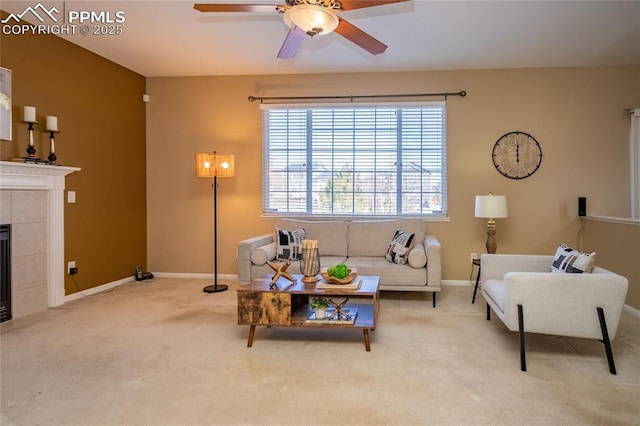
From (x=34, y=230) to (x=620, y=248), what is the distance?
5.67 meters

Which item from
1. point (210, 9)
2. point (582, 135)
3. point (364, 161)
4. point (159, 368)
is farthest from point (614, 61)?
point (159, 368)

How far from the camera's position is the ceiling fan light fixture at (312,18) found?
2367mm

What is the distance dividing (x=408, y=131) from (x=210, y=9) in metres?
3.30

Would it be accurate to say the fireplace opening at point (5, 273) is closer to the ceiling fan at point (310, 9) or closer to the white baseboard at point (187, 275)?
the white baseboard at point (187, 275)

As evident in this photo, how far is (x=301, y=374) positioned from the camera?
2.52 metres

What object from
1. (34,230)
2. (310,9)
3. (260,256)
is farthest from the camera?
(260,256)

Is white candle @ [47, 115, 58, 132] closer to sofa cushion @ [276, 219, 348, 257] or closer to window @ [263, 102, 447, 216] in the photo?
window @ [263, 102, 447, 216]

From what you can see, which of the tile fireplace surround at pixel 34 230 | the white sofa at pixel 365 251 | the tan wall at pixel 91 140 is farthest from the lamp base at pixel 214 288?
the tile fireplace surround at pixel 34 230

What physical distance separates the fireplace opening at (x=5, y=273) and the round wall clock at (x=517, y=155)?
5.17 metres

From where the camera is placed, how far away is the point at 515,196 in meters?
5.02

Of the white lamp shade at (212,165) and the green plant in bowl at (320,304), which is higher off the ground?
the white lamp shade at (212,165)

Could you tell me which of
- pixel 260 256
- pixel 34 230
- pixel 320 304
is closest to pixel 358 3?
pixel 320 304

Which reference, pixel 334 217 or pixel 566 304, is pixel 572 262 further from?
pixel 334 217

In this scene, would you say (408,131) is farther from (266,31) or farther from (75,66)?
(75,66)
